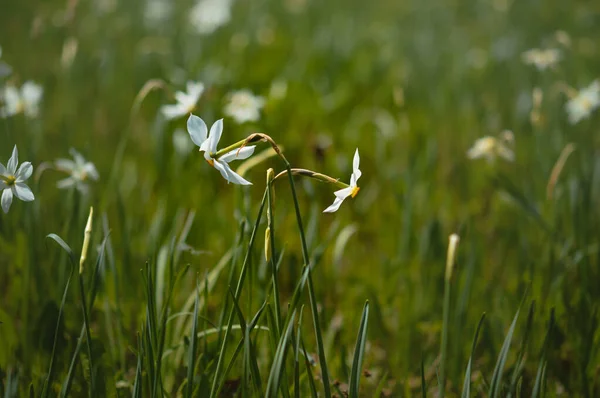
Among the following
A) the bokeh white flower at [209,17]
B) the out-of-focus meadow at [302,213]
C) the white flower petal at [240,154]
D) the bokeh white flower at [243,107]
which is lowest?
the out-of-focus meadow at [302,213]

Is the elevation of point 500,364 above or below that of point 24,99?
below

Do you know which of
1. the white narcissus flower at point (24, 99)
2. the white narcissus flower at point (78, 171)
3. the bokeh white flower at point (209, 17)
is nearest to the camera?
the white narcissus flower at point (78, 171)

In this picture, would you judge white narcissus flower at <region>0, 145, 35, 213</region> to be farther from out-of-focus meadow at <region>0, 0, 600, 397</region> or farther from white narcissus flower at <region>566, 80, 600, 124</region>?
white narcissus flower at <region>566, 80, 600, 124</region>

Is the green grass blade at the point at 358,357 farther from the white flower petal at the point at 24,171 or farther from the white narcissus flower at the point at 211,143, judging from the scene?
the white flower petal at the point at 24,171

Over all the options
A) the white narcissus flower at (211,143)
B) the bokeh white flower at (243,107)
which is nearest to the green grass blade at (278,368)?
the white narcissus flower at (211,143)

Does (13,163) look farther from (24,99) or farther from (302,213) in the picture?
(302,213)

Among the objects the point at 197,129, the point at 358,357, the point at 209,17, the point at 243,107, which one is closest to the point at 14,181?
the point at 197,129

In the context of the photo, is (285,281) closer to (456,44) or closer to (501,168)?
(501,168)

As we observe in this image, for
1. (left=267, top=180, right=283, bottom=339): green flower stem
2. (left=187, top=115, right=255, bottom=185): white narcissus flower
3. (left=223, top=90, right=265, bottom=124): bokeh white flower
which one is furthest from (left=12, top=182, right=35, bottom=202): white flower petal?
(left=223, top=90, right=265, bottom=124): bokeh white flower
